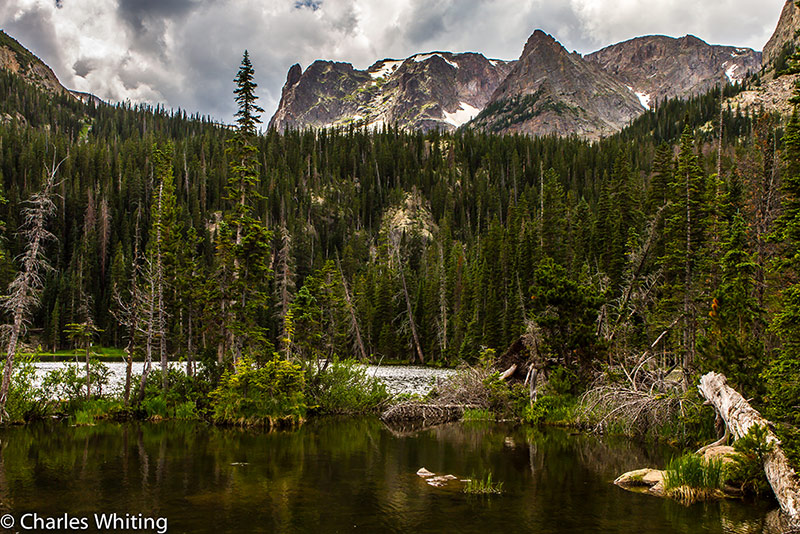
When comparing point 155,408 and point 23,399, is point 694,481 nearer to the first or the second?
point 155,408

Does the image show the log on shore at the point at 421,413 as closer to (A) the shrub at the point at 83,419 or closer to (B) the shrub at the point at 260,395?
(B) the shrub at the point at 260,395

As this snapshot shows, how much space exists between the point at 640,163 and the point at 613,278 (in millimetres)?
93531

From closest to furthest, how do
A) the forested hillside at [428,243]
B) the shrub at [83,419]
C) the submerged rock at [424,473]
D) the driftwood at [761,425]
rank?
1. the driftwood at [761,425]
2. the submerged rock at [424,473]
3. the shrub at [83,419]
4. the forested hillside at [428,243]

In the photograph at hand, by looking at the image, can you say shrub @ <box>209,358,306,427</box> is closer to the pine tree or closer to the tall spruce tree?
the tall spruce tree

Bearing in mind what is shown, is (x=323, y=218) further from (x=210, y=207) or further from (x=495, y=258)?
(x=495, y=258)

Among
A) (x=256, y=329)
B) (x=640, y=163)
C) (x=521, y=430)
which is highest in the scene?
(x=640, y=163)

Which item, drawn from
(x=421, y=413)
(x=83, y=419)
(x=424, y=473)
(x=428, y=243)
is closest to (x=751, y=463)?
(x=424, y=473)

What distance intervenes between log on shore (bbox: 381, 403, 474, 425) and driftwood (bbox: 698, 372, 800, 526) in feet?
45.3

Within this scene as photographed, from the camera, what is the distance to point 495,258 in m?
81.4

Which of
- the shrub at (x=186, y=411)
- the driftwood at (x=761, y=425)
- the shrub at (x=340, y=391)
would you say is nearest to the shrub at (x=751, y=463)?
the driftwood at (x=761, y=425)

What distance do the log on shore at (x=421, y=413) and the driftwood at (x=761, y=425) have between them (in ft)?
45.3

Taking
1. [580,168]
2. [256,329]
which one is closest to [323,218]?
[580,168]

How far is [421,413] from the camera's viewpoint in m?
31.0

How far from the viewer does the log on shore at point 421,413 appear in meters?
30.4
